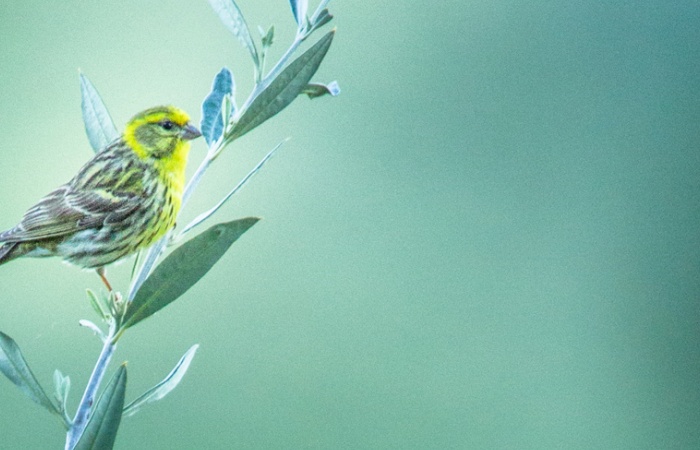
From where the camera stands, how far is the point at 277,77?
899 mm

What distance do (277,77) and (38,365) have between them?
10.8 feet

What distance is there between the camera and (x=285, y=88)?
0.92 metres

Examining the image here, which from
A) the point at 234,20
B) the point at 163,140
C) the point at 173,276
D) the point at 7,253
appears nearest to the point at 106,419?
the point at 173,276

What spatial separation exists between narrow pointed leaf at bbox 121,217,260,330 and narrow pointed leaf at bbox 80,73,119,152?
0.28m

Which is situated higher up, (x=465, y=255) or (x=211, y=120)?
(x=211, y=120)

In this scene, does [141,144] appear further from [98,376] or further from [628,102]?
[628,102]

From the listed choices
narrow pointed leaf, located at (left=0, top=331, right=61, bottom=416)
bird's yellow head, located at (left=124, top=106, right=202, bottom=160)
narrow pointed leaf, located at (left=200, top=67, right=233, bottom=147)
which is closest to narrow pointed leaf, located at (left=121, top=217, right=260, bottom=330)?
narrow pointed leaf, located at (left=0, top=331, right=61, bottom=416)

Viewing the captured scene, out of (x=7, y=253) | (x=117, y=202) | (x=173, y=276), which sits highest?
(x=173, y=276)

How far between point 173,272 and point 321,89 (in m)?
0.24

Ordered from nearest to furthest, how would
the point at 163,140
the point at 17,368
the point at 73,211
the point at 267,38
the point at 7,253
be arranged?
the point at 17,368
the point at 267,38
the point at 7,253
the point at 73,211
the point at 163,140

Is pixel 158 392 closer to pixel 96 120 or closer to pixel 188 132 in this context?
pixel 96 120

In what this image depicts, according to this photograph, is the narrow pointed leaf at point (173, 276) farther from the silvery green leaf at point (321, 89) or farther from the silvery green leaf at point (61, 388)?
the silvery green leaf at point (321, 89)

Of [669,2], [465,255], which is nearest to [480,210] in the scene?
[465,255]

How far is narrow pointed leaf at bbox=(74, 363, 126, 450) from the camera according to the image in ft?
2.79
